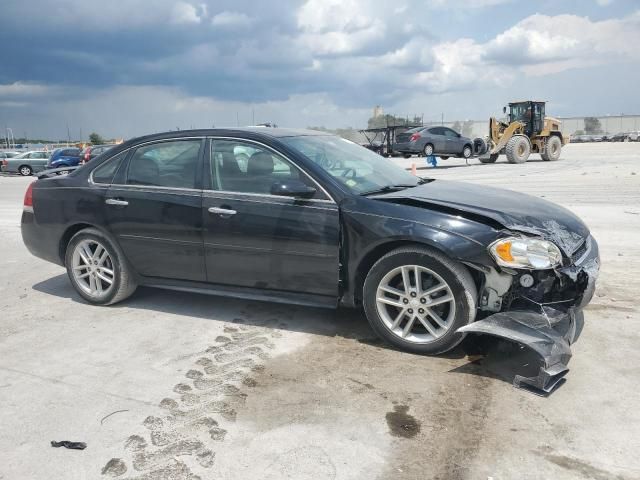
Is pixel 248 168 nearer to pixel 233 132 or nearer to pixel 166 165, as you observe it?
pixel 233 132

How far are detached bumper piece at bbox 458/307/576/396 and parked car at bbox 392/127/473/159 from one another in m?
21.6

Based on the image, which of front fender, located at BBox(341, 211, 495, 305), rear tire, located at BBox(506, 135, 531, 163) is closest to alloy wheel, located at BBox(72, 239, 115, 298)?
front fender, located at BBox(341, 211, 495, 305)

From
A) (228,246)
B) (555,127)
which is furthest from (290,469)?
(555,127)

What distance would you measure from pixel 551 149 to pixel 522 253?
22394mm

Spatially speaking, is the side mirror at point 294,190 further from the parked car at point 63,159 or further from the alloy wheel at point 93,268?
the parked car at point 63,159

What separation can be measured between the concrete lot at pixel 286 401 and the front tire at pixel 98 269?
162 mm

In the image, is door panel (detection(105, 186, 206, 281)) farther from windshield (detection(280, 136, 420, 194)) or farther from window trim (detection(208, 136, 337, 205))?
windshield (detection(280, 136, 420, 194))

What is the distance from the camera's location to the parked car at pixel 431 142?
24.5 m

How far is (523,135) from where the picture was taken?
74.3 ft

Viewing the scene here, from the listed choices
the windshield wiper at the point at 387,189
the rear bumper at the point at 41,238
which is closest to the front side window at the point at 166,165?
the rear bumper at the point at 41,238

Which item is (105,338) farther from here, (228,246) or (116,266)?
(228,246)

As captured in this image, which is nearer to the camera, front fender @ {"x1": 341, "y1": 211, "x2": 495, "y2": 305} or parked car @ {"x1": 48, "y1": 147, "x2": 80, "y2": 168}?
front fender @ {"x1": 341, "y1": 211, "x2": 495, "y2": 305}

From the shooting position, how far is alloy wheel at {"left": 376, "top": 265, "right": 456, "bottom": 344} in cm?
373

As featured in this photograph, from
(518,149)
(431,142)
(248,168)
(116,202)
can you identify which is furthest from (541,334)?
(431,142)
